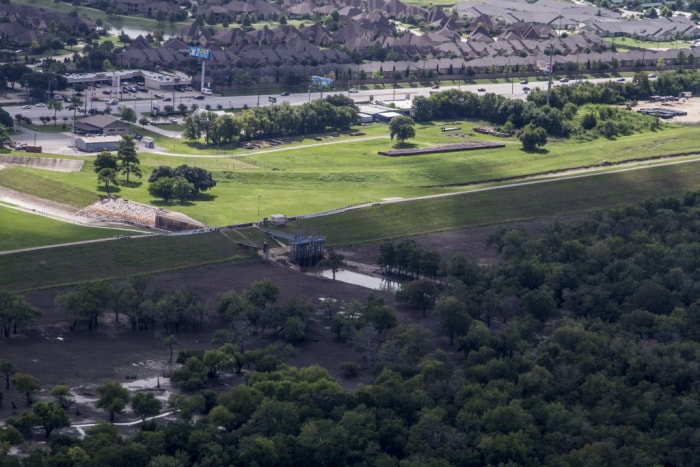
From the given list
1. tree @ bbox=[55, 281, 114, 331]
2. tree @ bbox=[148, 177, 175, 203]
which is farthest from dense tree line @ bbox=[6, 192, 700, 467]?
tree @ bbox=[148, 177, 175, 203]

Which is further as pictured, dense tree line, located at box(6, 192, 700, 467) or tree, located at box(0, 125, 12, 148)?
tree, located at box(0, 125, 12, 148)

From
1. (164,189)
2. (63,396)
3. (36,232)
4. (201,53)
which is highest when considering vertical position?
(201,53)

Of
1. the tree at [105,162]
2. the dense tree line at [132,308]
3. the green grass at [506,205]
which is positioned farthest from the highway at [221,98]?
the dense tree line at [132,308]

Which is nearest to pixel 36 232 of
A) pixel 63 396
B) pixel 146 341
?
pixel 146 341

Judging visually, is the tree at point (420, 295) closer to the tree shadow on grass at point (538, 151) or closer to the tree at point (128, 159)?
the tree at point (128, 159)

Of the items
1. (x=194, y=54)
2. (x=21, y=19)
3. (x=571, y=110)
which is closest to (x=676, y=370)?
(x=571, y=110)

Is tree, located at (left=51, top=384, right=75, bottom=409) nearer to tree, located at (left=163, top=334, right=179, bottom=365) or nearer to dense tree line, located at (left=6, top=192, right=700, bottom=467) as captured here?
dense tree line, located at (left=6, top=192, right=700, bottom=467)

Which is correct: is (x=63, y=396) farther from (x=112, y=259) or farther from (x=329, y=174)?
(x=329, y=174)
